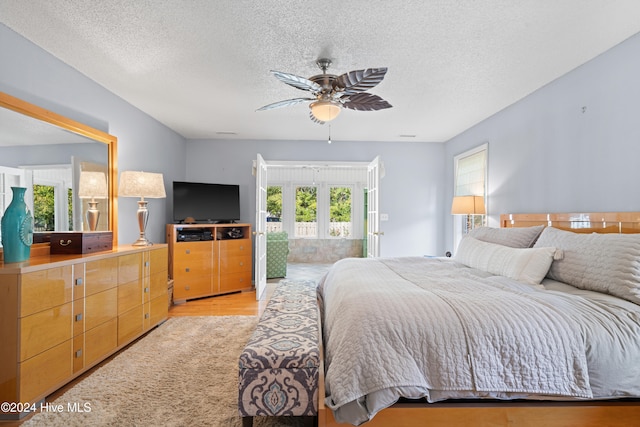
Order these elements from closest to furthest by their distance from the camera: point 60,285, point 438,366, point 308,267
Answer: point 438,366 → point 60,285 → point 308,267

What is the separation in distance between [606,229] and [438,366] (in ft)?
6.26

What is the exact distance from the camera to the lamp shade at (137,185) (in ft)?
10.5

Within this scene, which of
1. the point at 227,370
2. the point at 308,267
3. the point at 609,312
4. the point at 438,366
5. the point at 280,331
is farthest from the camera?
the point at 308,267

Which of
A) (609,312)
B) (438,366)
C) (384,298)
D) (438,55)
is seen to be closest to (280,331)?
(384,298)

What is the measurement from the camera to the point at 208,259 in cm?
444

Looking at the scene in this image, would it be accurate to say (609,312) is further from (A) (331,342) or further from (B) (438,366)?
(A) (331,342)

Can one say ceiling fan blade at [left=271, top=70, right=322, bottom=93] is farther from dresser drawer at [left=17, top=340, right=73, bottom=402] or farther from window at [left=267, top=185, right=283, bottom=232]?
window at [left=267, top=185, right=283, bottom=232]

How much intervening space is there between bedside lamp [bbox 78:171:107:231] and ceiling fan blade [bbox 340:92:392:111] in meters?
2.39

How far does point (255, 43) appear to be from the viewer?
228cm

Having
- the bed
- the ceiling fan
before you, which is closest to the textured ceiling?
the ceiling fan

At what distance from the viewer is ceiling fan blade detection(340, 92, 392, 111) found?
8.05 ft

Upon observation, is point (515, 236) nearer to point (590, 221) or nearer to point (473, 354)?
point (590, 221)

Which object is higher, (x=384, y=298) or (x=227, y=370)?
(x=384, y=298)

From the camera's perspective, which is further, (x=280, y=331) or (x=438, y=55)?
(x=438, y=55)
